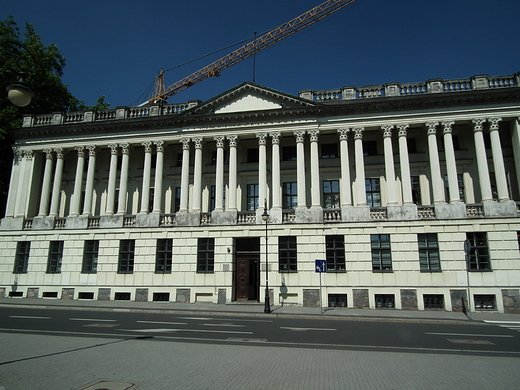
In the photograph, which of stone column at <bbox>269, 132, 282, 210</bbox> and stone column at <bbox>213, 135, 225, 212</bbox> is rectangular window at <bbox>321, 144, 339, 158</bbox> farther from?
stone column at <bbox>213, 135, 225, 212</bbox>

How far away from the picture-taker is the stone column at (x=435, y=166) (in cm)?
2316

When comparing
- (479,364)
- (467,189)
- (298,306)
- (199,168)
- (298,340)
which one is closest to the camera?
(479,364)

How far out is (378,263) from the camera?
22969 mm

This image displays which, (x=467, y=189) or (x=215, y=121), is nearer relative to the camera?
(x=467, y=189)

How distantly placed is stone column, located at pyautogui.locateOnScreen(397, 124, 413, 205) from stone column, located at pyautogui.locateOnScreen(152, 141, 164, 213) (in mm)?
17622

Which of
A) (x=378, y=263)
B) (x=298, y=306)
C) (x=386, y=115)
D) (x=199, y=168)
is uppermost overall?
(x=386, y=115)

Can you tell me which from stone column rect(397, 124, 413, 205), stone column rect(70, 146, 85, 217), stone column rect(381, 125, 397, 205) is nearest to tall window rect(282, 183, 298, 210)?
stone column rect(381, 125, 397, 205)

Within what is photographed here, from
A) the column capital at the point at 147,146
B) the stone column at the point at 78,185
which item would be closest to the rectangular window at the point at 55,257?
the stone column at the point at 78,185

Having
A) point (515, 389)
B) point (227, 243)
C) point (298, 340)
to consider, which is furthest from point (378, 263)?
point (515, 389)

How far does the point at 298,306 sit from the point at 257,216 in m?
6.66

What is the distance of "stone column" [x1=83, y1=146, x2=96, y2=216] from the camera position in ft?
91.1

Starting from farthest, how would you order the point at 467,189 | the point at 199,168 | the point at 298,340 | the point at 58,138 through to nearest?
the point at 58,138 → the point at 199,168 → the point at 467,189 → the point at 298,340

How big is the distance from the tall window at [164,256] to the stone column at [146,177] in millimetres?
2852

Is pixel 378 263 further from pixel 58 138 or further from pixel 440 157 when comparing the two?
pixel 58 138
